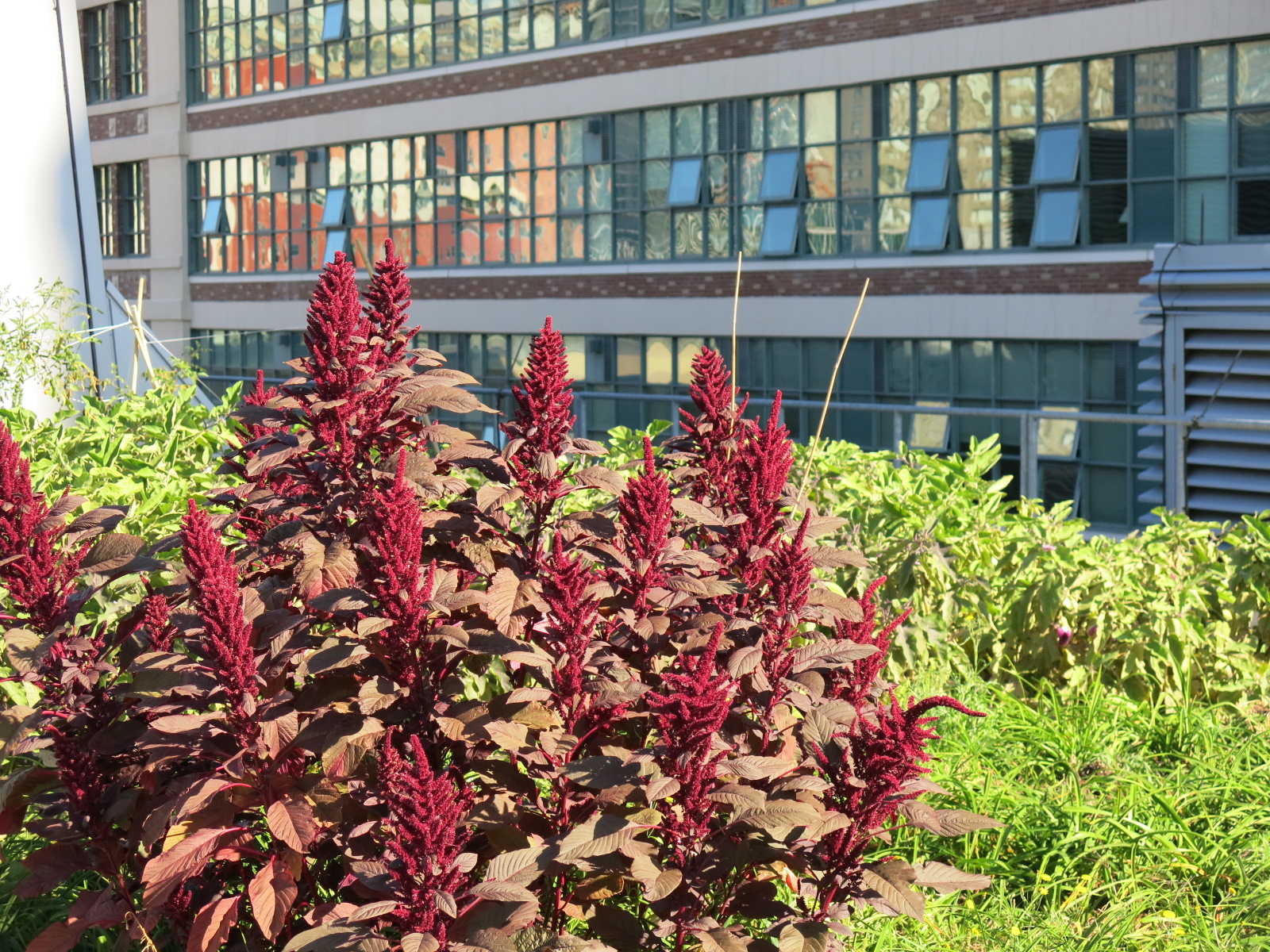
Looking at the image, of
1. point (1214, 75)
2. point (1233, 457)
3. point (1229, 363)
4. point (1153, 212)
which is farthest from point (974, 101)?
point (1233, 457)

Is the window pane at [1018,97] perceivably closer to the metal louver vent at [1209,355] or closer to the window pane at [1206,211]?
the window pane at [1206,211]

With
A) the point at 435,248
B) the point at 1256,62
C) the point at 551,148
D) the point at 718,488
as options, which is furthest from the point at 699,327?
the point at 718,488

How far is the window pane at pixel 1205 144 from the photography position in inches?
719

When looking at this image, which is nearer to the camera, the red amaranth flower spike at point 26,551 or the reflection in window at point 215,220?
the red amaranth flower spike at point 26,551

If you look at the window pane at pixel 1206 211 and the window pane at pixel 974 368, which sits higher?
the window pane at pixel 1206 211

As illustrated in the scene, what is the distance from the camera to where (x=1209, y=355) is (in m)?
13.5

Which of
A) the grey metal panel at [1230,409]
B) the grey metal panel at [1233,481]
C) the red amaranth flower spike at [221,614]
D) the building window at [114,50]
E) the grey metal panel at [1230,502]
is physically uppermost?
the building window at [114,50]

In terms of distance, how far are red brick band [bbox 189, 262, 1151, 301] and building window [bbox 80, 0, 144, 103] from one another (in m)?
9.04

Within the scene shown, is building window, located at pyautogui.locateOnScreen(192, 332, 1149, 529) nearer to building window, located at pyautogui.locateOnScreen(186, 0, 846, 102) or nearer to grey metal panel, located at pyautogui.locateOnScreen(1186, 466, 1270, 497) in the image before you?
grey metal panel, located at pyautogui.locateOnScreen(1186, 466, 1270, 497)

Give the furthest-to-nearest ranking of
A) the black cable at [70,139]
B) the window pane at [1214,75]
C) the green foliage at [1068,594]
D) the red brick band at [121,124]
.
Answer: the red brick band at [121,124] < the window pane at [1214,75] < the black cable at [70,139] < the green foliage at [1068,594]

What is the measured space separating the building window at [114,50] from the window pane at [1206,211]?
27.3m

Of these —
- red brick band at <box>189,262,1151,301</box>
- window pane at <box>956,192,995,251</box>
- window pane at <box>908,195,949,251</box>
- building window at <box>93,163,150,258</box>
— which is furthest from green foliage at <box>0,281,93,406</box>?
building window at <box>93,163,150,258</box>

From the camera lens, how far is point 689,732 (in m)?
2.67

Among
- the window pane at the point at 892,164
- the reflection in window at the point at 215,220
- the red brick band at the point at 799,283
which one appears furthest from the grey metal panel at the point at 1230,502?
the reflection in window at the point at 215,220
